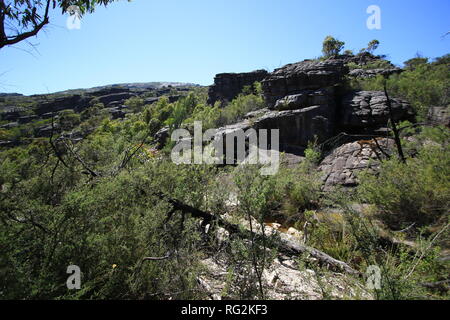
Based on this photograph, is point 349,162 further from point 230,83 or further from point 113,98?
point 113,98

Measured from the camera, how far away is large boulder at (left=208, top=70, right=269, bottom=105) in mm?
34469

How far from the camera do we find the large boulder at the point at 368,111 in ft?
30.9

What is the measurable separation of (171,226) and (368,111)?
11134 mm

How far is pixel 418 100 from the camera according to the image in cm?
1020

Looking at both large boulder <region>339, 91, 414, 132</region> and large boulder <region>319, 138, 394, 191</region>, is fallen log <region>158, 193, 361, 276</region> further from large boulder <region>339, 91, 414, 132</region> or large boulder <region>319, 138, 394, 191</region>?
large boulder <region>339, 91, 414, 132</region>

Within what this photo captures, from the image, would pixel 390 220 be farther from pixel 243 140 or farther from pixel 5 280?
pixel 243 140

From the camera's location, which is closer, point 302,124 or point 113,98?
point 302,124

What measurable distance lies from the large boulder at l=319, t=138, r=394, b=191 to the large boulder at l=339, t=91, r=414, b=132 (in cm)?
290

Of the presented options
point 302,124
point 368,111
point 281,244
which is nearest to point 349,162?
point 302,124

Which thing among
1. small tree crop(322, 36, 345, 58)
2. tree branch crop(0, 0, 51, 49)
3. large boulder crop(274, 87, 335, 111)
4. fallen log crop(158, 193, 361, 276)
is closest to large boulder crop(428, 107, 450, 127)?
large boulder crop(274, 87, 335, 111)

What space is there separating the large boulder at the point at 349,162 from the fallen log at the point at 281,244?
12.8 feet

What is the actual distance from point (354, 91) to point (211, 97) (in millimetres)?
26188

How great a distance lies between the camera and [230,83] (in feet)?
115

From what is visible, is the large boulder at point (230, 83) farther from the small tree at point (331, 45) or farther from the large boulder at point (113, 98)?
the large boulder at point (113, 98)
